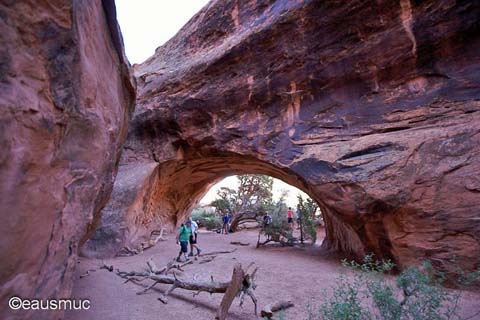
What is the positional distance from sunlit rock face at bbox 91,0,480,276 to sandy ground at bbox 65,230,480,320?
1.33 metres

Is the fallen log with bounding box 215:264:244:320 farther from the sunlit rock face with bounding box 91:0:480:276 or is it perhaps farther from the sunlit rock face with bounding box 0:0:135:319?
the sunlit rock face with bounding box 91:0:480:276

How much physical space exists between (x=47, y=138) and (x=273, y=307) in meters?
3.74

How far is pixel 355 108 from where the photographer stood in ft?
23.9

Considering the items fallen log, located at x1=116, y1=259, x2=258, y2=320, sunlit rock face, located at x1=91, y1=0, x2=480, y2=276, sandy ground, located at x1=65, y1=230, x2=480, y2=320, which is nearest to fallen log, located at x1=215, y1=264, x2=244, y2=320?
fallen log, located at x1=116, y1=259, x2=258, y2=320

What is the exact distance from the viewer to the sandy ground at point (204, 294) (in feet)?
13.5

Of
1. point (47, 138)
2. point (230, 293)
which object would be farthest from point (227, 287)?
point (47, 138)

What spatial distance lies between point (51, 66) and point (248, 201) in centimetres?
1925

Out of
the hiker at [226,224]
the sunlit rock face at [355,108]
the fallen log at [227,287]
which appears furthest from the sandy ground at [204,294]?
the hiker at [226,224]

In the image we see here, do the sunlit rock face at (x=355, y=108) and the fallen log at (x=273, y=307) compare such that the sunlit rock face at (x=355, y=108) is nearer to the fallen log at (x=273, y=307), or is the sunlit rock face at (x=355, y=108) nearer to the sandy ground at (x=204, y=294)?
the sandy ground at (x=204, y=294)

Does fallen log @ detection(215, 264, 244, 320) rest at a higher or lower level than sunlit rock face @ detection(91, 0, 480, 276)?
lower

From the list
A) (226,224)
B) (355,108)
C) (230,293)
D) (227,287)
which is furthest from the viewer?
(226,224)

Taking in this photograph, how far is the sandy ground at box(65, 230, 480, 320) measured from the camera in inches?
162

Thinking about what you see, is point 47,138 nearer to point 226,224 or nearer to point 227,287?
point 227,287

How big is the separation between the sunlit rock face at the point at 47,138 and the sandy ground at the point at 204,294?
175 centimetres
